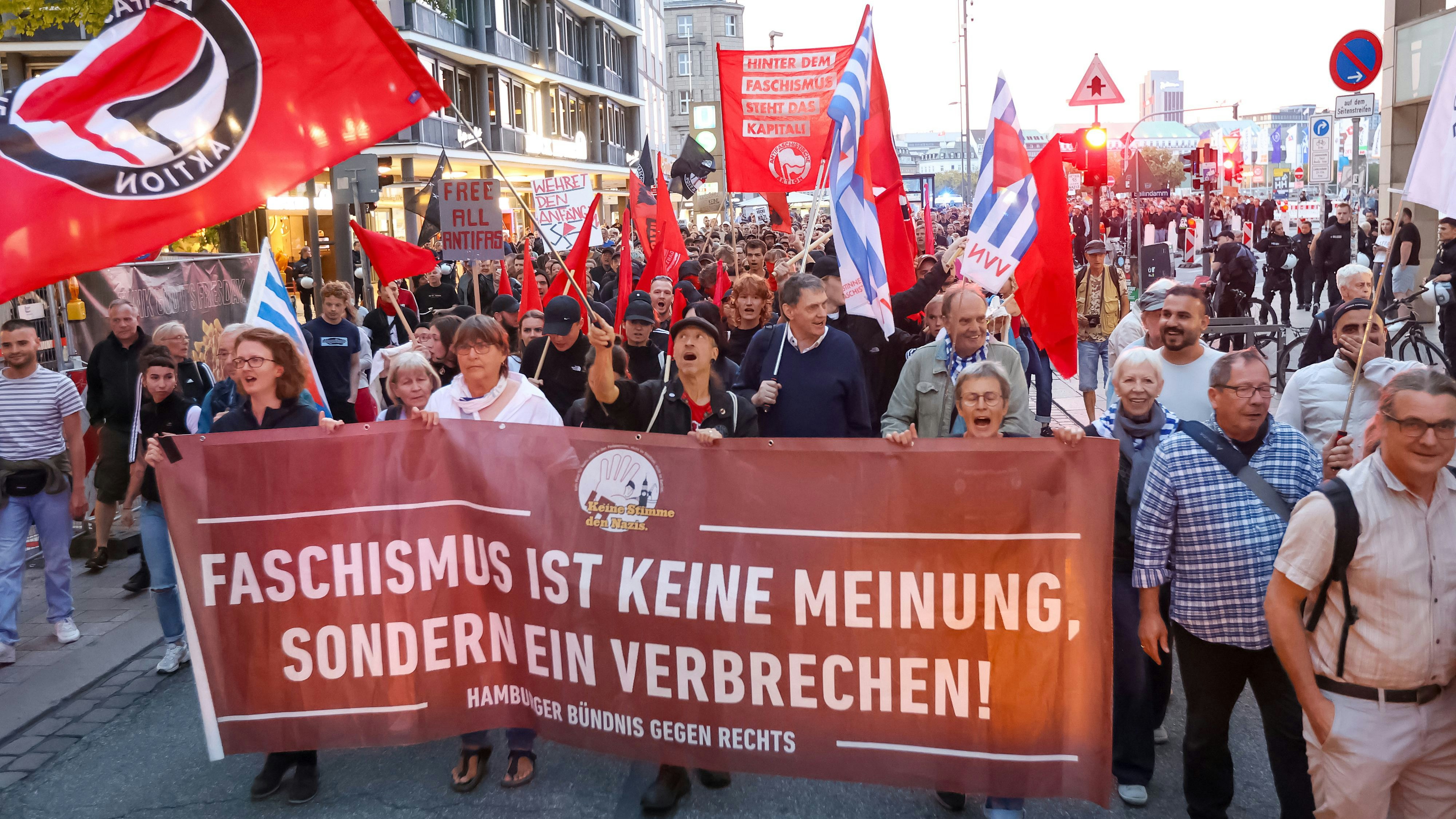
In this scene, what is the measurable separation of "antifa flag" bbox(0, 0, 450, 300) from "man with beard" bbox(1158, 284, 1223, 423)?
328 cm

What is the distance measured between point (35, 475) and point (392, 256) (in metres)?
3.65

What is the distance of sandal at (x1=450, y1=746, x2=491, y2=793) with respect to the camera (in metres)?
4.67

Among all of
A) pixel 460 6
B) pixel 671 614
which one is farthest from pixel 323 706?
pixel 460 6

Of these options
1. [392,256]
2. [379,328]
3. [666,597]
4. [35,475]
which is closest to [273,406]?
[666,597]

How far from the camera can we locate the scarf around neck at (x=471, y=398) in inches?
199

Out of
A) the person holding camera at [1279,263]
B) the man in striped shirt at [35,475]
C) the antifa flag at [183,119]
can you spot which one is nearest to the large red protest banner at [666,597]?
the antifa flag at [183,119]

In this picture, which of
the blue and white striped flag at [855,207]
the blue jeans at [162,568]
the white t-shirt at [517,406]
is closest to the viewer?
the white t-shirt at [517,406]

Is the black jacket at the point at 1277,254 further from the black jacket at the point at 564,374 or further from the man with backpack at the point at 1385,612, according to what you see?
the man with backpack at the point at 1385,612

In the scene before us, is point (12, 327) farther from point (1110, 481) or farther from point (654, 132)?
point (654, 132)

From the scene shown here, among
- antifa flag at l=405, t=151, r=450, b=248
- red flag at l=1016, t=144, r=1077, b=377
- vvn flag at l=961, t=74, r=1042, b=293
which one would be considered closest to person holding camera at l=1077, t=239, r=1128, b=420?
red flag at l=1016, t=144, r=1077, b=377

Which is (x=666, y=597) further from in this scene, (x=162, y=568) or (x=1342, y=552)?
(x=162, y=568)

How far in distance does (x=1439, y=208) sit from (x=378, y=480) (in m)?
4.04

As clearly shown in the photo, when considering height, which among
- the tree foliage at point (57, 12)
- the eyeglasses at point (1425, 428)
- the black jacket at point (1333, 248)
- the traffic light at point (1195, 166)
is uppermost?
the tree foliage at point (57, 12)

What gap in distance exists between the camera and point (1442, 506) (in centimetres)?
321
